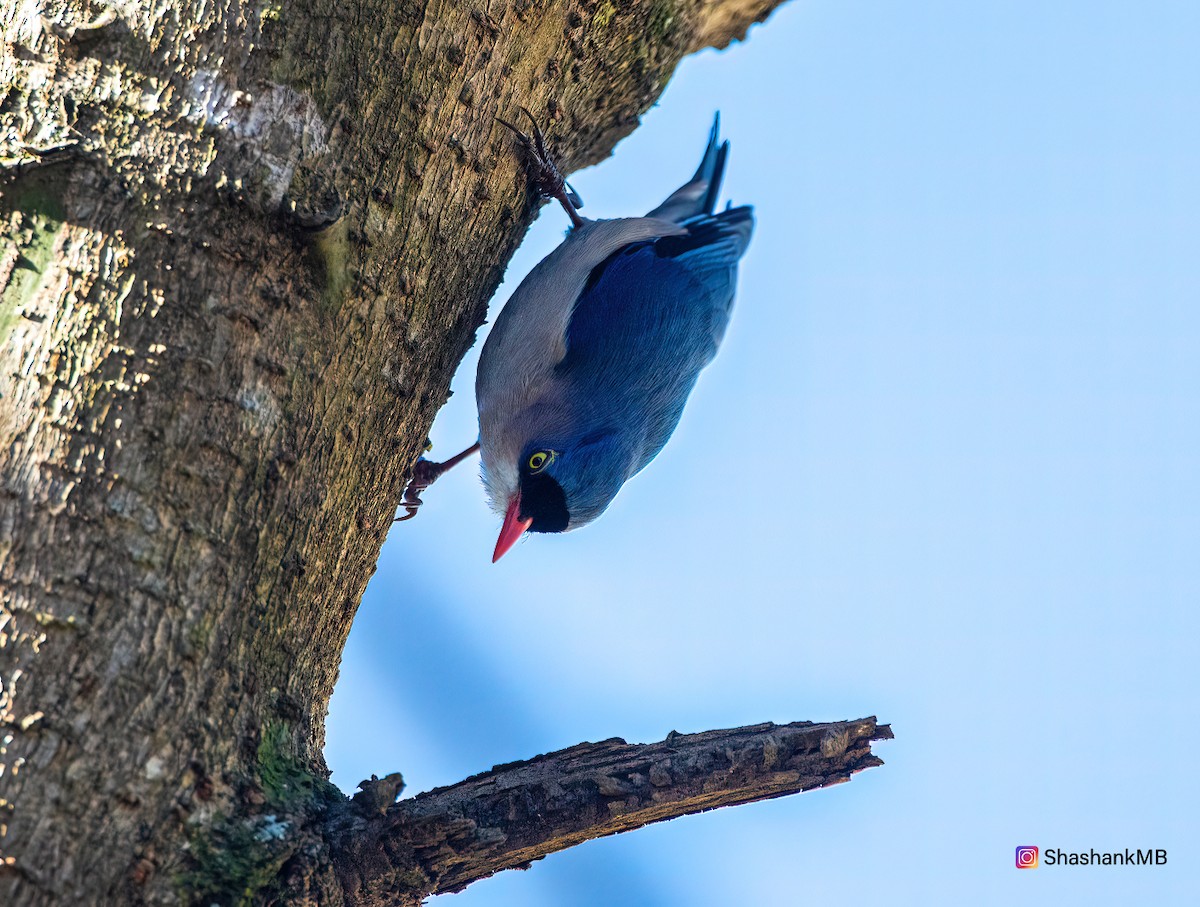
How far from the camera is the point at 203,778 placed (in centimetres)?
162

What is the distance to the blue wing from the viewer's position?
375cm

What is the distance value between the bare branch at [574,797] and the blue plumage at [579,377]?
171 centimetres

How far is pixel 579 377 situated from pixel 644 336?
0.30 metres

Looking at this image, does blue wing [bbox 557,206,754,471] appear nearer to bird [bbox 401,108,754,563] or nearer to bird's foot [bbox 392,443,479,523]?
bird [bbox 401,108,754,563]

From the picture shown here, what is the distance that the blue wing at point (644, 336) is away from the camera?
3.75 m

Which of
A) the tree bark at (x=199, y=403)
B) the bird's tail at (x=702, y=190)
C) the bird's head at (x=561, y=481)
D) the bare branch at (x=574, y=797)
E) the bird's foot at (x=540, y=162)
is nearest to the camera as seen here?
the tree bark at (x=199, y=403)

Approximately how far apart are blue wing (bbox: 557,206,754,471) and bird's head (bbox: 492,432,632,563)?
0.10 m

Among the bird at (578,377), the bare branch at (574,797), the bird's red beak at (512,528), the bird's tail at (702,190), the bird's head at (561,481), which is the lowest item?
the bare branch at (574,797)

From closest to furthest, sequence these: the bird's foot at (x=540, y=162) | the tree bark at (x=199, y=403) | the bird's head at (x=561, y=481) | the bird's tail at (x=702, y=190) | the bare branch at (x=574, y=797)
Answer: the tree bark at (x=199, y=403) < the bare branch at (x=574, y=797) < the bird's foot at (x=540, y=162) < the bird's head at (x=561, y=481) < the bird's tail at (x=702, y=190)

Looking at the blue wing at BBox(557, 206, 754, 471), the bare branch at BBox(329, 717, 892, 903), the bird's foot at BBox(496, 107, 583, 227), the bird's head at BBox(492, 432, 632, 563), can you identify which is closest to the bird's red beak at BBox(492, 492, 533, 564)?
the bird's head at BBox(492, 432, 632, 563)

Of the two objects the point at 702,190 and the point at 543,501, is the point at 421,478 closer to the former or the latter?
the point at 543,501

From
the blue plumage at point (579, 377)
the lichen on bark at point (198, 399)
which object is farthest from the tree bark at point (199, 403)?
the blue plumage at point (579, 377)

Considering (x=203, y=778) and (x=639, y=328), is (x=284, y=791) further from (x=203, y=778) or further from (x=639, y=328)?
(x=639, y=328)

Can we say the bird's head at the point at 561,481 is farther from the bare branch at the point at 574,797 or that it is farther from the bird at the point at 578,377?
the bare branch at the point at 574,797
